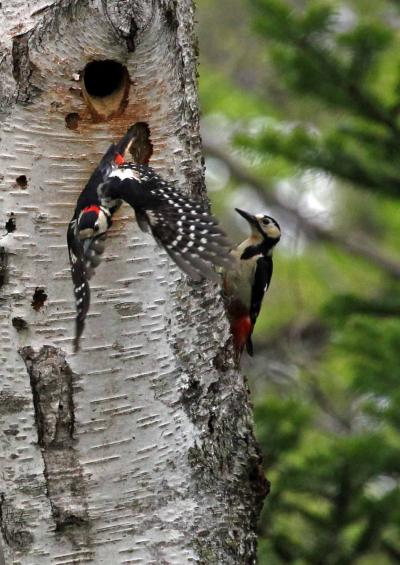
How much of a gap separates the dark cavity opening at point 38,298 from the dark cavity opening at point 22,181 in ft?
1.20

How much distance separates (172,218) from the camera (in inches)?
153

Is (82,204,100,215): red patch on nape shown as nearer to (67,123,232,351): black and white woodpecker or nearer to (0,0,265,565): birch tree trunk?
(67,123,232,351): black and white woodpecker

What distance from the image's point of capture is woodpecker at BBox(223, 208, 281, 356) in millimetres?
5281

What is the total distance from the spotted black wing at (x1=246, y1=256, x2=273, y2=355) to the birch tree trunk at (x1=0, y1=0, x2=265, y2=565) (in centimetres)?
121

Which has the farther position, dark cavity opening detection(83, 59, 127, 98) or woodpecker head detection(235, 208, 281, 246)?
woodpecker head detection(235, 208, 281, 246)

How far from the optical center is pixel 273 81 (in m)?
10.2

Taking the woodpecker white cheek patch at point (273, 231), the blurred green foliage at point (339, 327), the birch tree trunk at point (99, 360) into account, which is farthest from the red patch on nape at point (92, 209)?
the woodpecker white cheek patch at point (273, 231)

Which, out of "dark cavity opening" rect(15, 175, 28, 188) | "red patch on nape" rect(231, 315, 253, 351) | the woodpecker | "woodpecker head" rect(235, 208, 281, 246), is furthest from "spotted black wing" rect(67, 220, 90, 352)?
"woodpecker head" rect(235, 208, 281, 246)

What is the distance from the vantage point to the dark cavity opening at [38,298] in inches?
152

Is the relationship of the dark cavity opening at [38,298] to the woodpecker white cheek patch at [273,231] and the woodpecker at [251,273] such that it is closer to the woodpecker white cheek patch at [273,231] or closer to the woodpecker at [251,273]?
the woodpecker at [251,273]

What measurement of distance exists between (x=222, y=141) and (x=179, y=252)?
5986 millimetres

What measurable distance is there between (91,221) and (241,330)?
1.35 m

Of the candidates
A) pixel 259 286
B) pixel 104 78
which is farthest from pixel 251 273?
pixel 104 78

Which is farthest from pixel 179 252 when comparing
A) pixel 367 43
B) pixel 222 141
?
pixel 222 141
